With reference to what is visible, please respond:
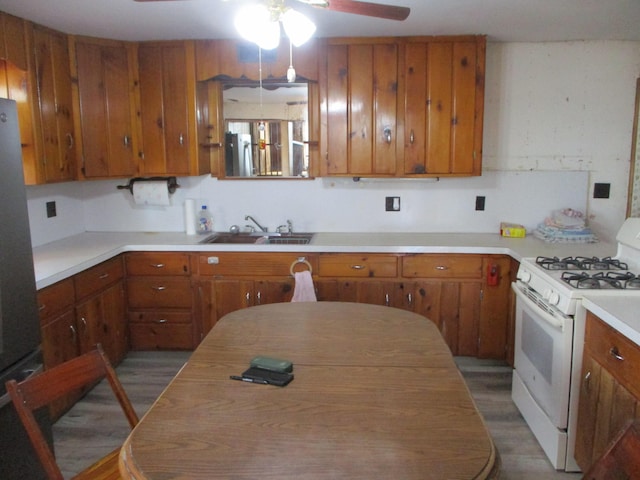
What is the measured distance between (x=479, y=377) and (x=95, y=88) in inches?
122

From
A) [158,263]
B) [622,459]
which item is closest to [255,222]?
[158,263]

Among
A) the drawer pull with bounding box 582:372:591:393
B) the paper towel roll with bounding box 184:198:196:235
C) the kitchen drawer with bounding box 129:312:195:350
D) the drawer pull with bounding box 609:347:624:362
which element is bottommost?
the kitchen drawer with bounding box 129:312:195:350

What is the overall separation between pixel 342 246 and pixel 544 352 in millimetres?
1343

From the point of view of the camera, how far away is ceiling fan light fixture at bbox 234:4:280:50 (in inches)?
63.9

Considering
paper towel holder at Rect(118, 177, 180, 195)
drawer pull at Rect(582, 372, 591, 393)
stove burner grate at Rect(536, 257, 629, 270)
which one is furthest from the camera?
paper towel holder at Rect(118, 177, 180, 195)

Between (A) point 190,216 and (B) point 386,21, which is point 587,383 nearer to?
(B) point 386,21

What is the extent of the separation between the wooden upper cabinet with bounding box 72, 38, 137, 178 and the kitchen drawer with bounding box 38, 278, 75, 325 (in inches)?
36.7

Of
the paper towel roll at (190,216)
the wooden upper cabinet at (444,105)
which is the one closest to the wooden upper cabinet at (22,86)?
the paper towel roll at (190,216)

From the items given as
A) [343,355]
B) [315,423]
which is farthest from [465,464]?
[343,355]

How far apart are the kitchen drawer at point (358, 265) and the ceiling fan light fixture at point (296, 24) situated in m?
1.72

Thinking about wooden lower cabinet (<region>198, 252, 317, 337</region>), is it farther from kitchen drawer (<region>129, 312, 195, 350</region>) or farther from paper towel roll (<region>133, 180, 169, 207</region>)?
paper towel roll (<region>133, 180, 169, 207</region>)

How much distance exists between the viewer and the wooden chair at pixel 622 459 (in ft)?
3.70

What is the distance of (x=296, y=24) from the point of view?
5.61ft

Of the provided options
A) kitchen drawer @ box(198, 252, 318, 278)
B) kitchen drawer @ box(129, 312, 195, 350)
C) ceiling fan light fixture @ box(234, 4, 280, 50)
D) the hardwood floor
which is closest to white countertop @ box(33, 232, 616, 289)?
kitchen drawer @ box(198, 252, 318, 278)
